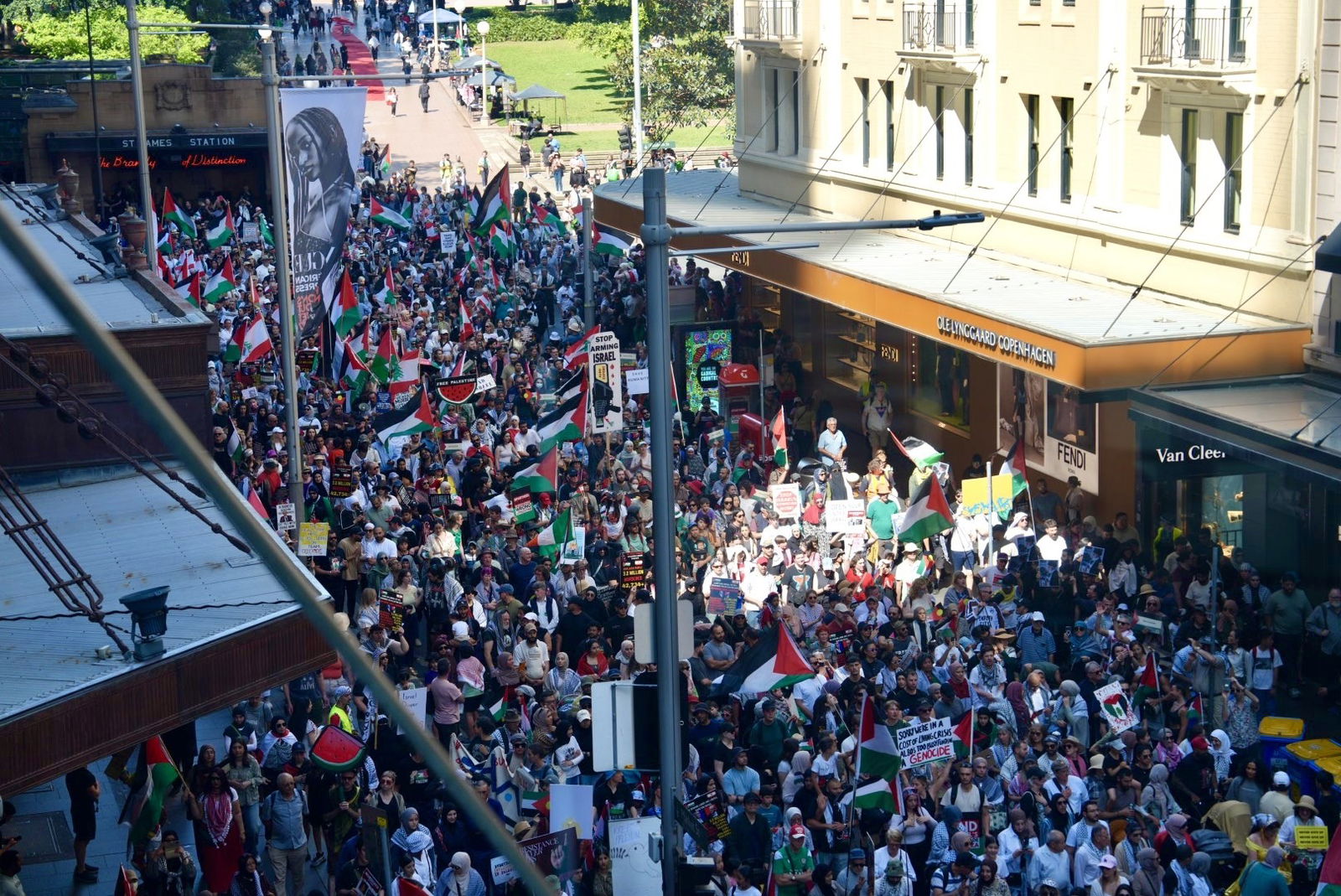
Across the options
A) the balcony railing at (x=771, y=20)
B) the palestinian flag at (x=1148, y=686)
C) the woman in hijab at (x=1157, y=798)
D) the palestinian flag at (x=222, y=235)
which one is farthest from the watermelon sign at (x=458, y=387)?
the palestinian flag at (x=222, y=235)

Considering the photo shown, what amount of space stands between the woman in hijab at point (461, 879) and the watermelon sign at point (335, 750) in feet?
5.35

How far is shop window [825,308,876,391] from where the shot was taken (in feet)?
112

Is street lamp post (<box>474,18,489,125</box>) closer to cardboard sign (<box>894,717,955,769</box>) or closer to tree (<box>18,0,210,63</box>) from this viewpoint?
tree (<box>18,0,210,63</box>)

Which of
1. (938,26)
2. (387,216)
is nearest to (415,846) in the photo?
(938,26)

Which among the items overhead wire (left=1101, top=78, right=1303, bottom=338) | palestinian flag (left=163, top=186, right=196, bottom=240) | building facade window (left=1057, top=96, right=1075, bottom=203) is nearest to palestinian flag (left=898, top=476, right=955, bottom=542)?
overhead wire (left=1101, top=78, right=1303, bottom=338)

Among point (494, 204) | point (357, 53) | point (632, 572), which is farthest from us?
point (357, 53)

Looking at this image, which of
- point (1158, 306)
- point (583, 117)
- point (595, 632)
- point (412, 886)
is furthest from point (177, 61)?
point (412, 886)

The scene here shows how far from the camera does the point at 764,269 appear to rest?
3347 cm

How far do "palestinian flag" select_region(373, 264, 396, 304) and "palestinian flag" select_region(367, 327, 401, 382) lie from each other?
245 inches

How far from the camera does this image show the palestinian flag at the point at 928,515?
68.1ft

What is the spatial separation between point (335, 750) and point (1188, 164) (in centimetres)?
1614

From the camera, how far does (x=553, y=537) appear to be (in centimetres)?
2166

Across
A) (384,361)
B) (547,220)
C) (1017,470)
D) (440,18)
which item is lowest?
(1017,470)

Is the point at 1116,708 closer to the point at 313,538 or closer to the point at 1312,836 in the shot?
the point at 1312,836
